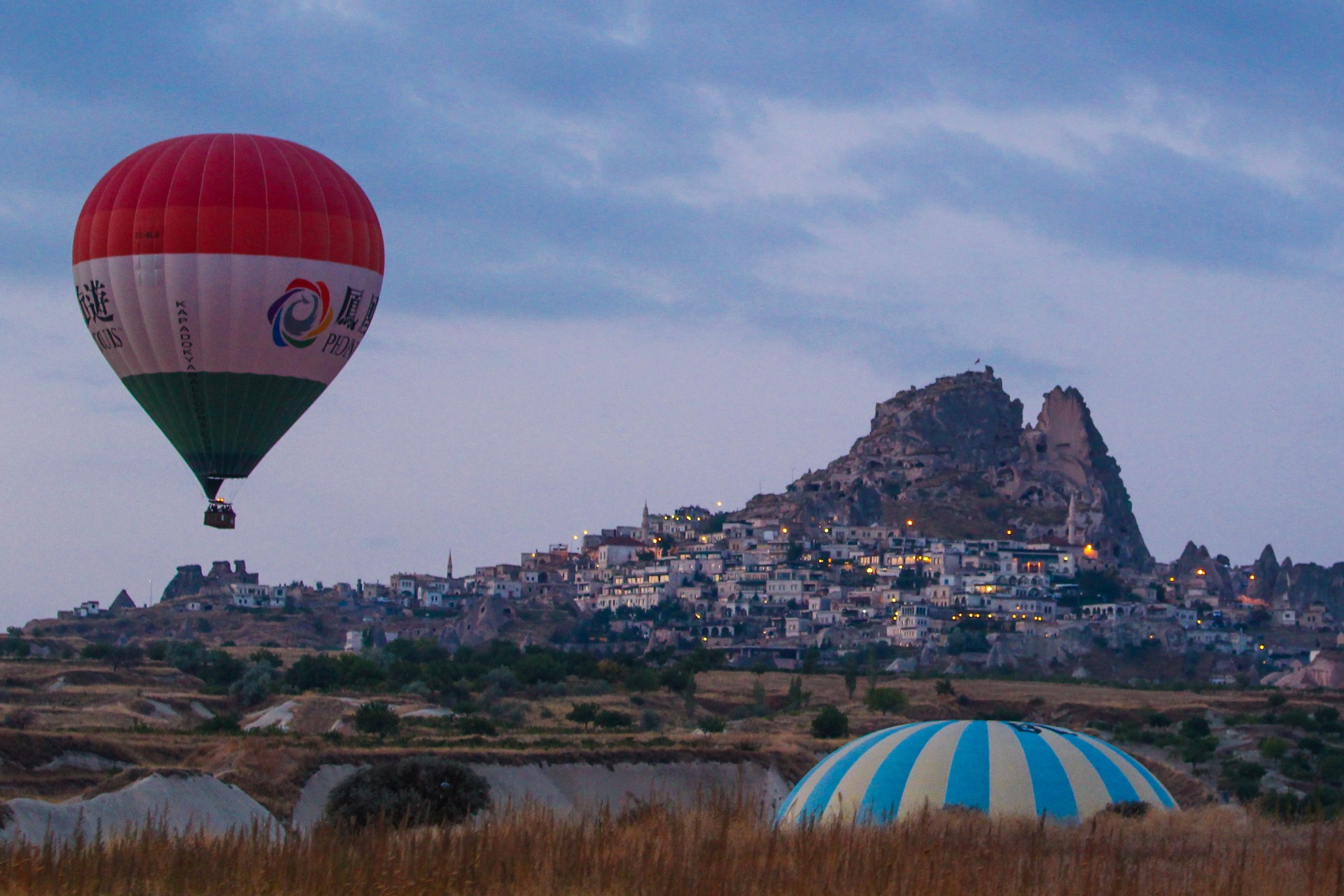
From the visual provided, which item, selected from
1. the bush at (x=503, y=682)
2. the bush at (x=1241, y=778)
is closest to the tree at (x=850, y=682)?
the bush at (x=503, y=682)

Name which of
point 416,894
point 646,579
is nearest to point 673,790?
point 416,894

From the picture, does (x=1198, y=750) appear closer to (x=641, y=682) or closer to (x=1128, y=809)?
(x=641, y=682)

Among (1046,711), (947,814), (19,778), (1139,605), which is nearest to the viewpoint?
(947,814)

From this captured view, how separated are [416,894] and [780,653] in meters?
137

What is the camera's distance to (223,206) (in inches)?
1107

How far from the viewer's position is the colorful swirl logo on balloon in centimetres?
2839

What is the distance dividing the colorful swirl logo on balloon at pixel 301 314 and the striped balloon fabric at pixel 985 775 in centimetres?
1347

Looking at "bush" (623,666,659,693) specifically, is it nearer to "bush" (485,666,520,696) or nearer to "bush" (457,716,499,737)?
"bush" (485,666,520,696)

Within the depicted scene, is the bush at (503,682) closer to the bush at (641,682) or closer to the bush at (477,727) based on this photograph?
the bush at (641,682)

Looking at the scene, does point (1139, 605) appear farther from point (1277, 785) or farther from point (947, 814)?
point (947, 814)

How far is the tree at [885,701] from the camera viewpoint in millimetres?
72625

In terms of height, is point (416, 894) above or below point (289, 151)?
below

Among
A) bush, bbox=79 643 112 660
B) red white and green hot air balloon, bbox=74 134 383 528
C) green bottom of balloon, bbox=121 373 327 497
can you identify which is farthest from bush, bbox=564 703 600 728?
red white and green hot air balloon, bbox=74 134 383 528

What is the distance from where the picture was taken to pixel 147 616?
166 meters
